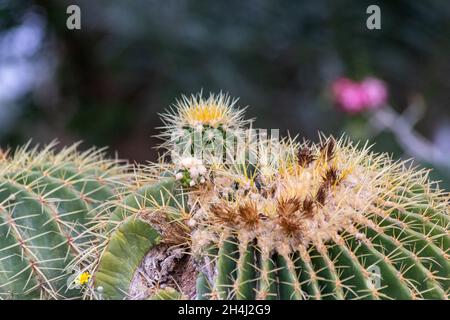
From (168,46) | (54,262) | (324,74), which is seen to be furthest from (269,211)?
(324,74)

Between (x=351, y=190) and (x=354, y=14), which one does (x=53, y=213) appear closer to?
(x=351, y=190)

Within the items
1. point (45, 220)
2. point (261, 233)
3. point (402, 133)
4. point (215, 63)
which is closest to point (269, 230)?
point (261, 233)

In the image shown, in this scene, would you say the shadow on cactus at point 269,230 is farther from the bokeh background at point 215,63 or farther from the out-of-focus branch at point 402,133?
the bokeh background at point 215,63

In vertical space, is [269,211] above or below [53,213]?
below

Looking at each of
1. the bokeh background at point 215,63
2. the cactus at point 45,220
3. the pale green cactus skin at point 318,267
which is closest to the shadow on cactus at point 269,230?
the pale green cactus skin at point 318,267

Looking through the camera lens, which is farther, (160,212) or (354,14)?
(354,14)

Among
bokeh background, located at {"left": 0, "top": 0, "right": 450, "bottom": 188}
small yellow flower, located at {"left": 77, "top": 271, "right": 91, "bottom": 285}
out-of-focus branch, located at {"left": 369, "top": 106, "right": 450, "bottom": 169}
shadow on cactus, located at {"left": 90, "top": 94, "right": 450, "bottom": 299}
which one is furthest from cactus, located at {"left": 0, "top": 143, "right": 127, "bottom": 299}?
bokeh background, located at {"left": 0, "top": 0, "right": 450, "bottom": 188}

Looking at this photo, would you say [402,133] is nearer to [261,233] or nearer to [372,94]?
[372,94]
